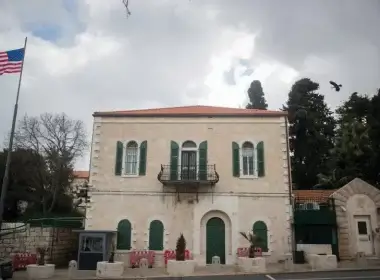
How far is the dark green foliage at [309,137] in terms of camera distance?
36.0 meters

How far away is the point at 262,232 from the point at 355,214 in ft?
16.7

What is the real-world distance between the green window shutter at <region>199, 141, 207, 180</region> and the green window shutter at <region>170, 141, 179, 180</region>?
131cm

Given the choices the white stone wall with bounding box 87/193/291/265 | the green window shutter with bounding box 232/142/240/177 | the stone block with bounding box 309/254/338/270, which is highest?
the green window shutter with bounding box 232/142/240/177

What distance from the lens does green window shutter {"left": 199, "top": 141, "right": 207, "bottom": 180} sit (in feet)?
64.9

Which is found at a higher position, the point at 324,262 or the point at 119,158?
the point at 119,158

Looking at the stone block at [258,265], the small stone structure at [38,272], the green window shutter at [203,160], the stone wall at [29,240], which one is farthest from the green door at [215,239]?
the stone wall at [29,240]

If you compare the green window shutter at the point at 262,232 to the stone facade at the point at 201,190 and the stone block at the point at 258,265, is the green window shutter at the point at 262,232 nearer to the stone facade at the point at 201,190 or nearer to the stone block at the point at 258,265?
the stone facade at the point at 201,190

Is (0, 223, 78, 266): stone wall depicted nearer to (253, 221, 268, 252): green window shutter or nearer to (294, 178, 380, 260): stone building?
(253, 221, 268, 252): green window shutter

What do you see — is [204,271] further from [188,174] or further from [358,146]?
[358,146]

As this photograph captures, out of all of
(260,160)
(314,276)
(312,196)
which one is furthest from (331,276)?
(312,196)

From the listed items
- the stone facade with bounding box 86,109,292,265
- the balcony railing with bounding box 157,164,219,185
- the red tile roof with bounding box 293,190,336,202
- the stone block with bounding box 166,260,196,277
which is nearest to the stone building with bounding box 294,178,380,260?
the red tile roof with bounding box 293,190,336,202

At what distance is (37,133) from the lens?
123ft

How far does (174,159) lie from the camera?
66.8 feet

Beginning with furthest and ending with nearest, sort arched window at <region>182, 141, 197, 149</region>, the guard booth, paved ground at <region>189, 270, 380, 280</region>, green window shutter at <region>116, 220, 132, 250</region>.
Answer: arched window at <region>182, 141, 197, 149</region> → green window shutter at <region>116, 220, 132, 250</region> → the guard booth → paved ground at <region>189, 270, 380, 280</region>
